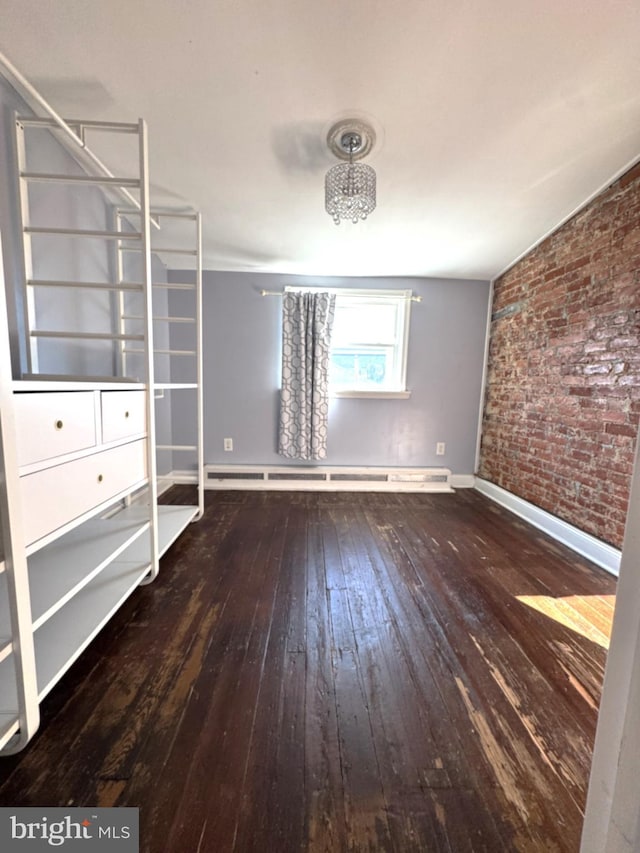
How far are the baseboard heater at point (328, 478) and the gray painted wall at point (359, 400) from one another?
0.13m

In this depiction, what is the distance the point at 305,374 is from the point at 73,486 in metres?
2.13

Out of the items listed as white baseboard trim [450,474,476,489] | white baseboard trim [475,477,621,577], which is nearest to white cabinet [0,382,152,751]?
white baseboard trim [475,477,621,577]

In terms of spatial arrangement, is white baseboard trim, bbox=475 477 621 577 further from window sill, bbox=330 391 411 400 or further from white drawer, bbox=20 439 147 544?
white drawer, bbox=20 439 147 544

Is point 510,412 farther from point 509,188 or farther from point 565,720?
point 565,720

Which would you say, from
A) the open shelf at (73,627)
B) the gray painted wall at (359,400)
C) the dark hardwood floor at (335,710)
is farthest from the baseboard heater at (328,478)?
the open shelf at (73,627)

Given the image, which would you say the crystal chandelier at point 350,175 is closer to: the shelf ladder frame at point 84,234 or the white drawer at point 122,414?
the shelf ladder frame at point 84,234

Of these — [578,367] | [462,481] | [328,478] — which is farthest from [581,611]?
[328,478]

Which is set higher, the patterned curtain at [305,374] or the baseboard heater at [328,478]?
the patterned curtain at [305,374]

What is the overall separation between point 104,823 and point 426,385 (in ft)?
10.2

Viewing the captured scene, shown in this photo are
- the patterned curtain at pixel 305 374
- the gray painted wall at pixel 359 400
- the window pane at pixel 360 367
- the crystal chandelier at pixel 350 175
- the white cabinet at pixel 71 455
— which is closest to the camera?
the white cabinet at pixel 71 455

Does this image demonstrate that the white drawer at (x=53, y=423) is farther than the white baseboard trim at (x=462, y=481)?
No

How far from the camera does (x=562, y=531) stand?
7.00ft

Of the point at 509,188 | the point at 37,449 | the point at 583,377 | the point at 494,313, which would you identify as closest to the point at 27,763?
the point at 37,449

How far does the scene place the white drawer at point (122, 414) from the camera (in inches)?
45.5
